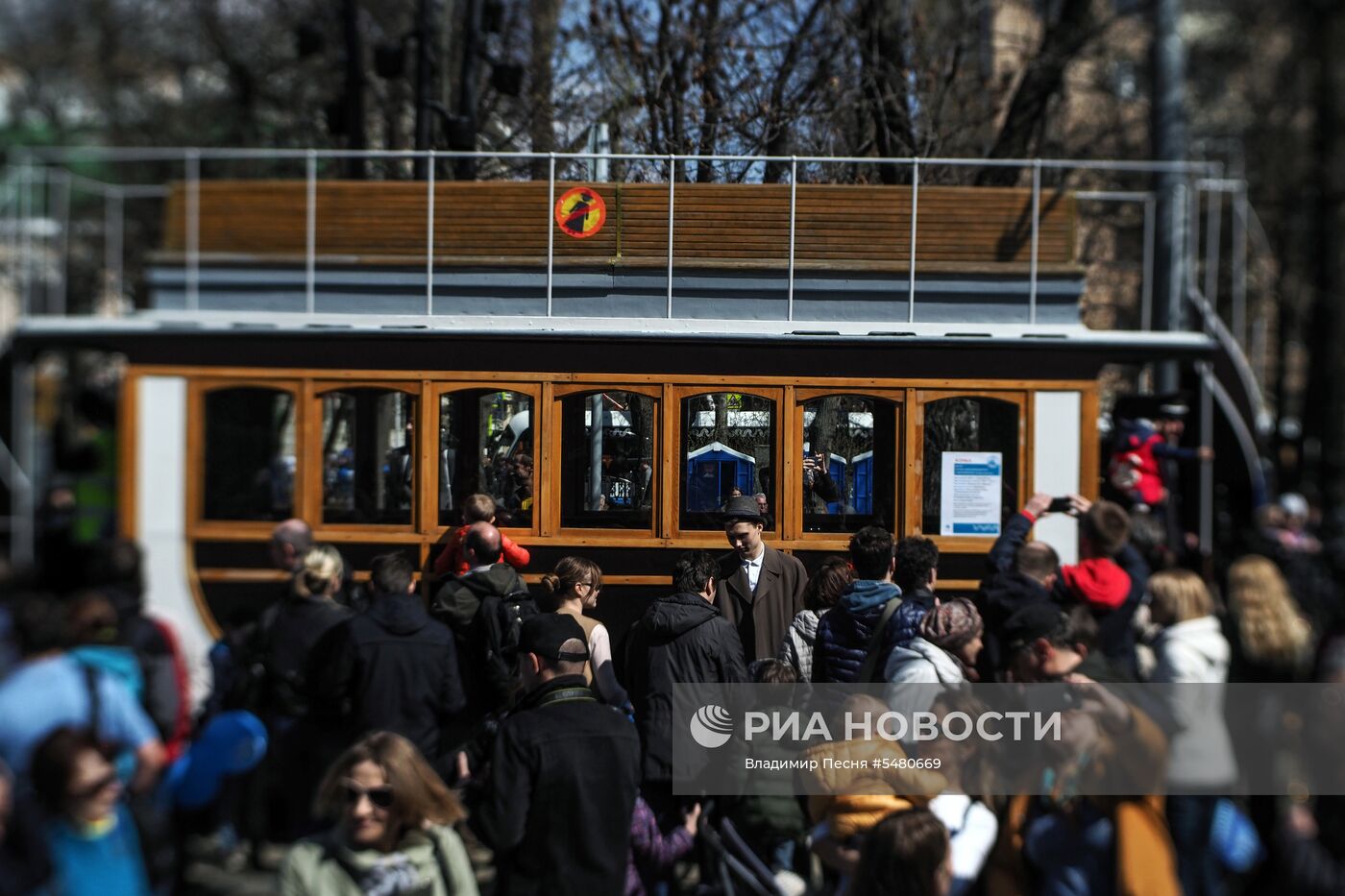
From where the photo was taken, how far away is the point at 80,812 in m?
3.70

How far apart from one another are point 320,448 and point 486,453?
2.94ft

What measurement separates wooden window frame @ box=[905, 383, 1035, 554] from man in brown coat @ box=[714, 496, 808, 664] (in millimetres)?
947

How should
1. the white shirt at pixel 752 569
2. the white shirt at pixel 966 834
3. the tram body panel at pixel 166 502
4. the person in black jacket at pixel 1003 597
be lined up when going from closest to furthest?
the white shirt at pixel 966 834 < the person in black jacket at pixel 1003 597 < the white shirt at pixel 752 569 < the tram body panel at pixel 166 502

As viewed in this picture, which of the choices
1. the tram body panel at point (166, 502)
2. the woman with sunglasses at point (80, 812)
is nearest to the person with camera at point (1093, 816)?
the woman with sunglasses at point (80, 812)

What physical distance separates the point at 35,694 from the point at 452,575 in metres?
1.96

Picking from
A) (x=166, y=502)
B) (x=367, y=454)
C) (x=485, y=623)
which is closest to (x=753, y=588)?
(x=485, y=623)

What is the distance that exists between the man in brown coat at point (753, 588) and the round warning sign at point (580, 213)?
71.6 inches

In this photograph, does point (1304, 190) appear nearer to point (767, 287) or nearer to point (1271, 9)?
point (1271, 9)

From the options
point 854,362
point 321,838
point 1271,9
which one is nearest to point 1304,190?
point 1271,9

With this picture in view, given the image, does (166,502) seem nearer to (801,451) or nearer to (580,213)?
(580,213)

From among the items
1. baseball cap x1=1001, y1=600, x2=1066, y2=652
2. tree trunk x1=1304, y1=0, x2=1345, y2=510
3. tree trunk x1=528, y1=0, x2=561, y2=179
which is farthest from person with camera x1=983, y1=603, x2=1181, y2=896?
tree trunk x1=528, y1=0, x2=561, y2=179

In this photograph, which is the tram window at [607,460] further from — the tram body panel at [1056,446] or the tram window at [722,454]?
the tram body panel at [1056,446]

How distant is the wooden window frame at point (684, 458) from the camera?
675 cm

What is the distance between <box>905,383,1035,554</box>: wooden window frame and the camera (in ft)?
22.4
